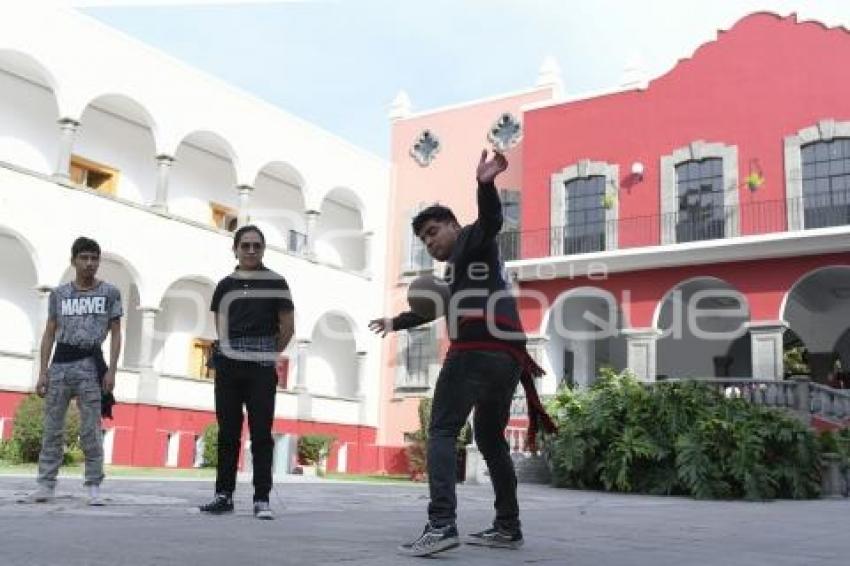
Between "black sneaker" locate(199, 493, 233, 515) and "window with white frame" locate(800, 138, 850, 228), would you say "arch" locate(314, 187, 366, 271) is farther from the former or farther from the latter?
"black sneaker" locate(199, 493, 233, 515)

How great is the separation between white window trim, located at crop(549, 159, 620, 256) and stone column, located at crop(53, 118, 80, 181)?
10.6 metres

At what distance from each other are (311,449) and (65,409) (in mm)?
16416

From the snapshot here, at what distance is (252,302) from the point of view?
18.5 feet

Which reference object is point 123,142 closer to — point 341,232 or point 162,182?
point 162,182

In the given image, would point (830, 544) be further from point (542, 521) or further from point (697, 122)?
point (697, 122)

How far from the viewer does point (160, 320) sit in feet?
71.0

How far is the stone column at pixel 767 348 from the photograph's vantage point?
17.4 m

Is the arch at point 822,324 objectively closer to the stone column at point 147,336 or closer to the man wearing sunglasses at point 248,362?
the stone column at point 147,336

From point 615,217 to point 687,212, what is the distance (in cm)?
164

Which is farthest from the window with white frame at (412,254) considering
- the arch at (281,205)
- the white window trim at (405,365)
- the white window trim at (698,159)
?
the white window trim at (698,159)

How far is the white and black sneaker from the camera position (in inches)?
209

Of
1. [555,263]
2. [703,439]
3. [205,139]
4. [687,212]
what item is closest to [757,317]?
[687,212]

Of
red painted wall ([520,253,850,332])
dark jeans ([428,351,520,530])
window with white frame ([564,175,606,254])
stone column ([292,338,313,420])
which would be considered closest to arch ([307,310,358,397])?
stone column ([292,338,313,420])

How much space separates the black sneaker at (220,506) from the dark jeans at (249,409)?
4 cm
